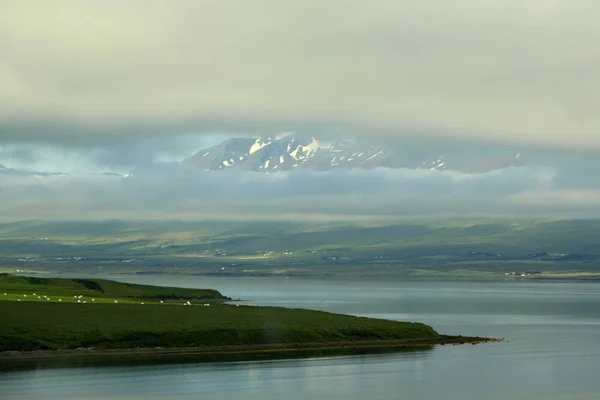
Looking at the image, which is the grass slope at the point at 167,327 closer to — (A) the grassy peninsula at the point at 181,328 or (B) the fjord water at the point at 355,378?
(A) the grassy peninsula at the point at 181,328

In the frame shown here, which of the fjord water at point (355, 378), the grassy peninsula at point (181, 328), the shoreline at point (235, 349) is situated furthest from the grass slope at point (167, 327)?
the fjord water at point (355, 378)

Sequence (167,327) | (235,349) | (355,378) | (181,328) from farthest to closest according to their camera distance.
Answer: (167,327), (181,328), (235,349), (355,378)

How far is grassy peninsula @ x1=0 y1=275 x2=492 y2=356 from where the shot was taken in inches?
4222

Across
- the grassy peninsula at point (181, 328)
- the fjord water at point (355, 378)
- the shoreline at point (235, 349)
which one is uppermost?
the grassy peninsula at point (181, 328)

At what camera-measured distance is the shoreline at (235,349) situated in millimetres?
102562

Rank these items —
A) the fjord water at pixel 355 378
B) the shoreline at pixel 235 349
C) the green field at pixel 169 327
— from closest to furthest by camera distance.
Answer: the fjord water at pixel 355 378
the shoreline at pixel 235 349
the green field at pixel 169 327

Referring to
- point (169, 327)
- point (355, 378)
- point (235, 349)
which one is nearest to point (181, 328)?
point (169, 327)

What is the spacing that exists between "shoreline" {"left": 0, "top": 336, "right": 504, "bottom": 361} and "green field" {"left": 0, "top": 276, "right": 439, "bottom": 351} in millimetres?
846

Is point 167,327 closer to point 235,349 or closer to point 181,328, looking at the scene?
point 181,328

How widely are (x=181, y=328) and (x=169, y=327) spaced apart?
49.9 inches

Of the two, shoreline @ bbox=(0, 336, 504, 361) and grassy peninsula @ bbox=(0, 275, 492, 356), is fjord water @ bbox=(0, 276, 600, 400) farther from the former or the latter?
grassy peninsula @ bbox=(0, 275, 492, 356)

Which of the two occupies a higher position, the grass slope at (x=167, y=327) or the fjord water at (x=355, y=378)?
the grass slope at (x=167, y=327)

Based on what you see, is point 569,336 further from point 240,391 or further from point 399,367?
point 240,391

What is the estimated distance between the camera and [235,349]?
366ft
